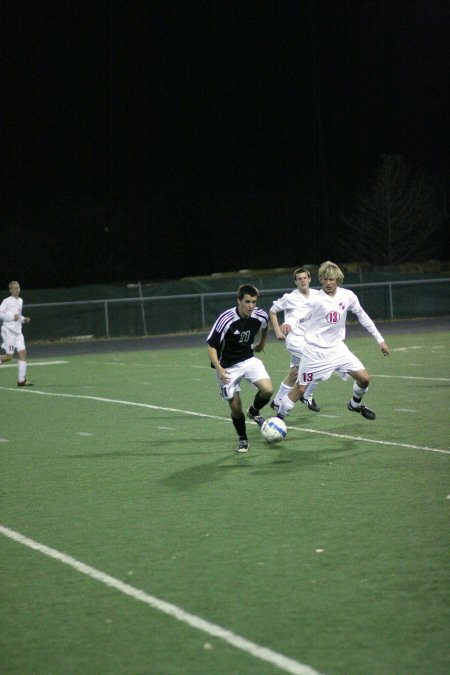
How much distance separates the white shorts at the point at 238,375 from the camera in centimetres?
1091

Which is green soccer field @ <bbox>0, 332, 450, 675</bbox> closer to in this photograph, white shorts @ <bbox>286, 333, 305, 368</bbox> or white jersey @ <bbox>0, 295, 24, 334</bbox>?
white shorts @ <bbox>286, 333, 305, 368</bbox>

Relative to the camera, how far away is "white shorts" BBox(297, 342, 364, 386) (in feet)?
39.6

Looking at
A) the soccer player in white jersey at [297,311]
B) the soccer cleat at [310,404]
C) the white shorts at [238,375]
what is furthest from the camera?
the soccer player in white jersey at [297,311]

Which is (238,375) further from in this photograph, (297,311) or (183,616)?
(183,616)

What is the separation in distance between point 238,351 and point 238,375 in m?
0.27

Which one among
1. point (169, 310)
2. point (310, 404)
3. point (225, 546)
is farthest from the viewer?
point (169, 310)

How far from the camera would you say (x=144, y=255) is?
86500 millimetres

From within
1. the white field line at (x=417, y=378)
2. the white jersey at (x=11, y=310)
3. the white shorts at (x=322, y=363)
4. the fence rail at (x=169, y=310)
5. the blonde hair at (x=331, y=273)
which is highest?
the blonde hair at (x=331, y=273)

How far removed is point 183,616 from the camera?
18.0ft

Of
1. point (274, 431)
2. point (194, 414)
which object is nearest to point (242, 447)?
point (274, 431)

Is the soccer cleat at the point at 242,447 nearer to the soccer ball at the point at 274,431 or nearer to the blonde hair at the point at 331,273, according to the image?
the soccer ball at the point at 274,431

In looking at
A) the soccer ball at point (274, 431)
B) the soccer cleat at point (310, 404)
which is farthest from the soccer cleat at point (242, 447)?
the soccer cleat at point (310, 404)

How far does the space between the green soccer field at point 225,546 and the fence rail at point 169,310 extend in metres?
22.2

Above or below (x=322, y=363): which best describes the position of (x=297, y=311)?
above
